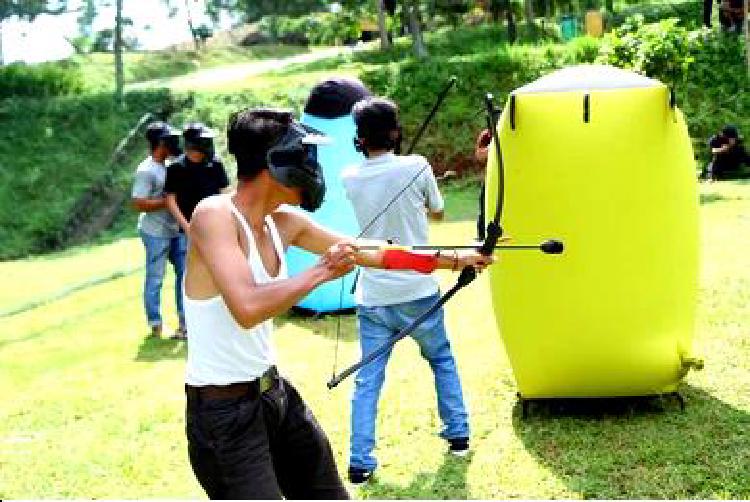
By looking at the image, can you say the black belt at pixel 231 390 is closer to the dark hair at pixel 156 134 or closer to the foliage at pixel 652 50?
the dark hair at pixel 156 134

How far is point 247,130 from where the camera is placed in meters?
3.15

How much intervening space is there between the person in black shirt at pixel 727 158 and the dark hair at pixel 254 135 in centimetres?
1429

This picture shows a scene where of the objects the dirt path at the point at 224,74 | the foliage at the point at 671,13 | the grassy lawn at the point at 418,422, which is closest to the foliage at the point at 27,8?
the dirt path at the point at 224,74

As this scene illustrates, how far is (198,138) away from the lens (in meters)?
7.83

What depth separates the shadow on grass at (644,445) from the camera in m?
4.61

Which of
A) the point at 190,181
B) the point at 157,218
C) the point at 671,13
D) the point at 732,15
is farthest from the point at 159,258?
the point at 671,13

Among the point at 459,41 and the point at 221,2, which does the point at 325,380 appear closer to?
the point at 459,41

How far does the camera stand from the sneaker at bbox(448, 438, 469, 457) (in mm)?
5211

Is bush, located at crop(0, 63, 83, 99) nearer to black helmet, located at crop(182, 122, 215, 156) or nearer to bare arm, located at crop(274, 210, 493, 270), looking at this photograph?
black helmet, located at crop(182, 122, 215, 156)

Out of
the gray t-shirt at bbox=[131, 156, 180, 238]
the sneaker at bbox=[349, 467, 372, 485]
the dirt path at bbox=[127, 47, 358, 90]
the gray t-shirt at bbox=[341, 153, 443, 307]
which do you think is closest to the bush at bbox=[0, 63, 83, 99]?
the dirt path at bbox=[127, 47, 358, 90]

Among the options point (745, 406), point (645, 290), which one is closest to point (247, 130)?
point (645, 290)

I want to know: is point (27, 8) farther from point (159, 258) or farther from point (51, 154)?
point (159, 258)

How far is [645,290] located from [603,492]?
1.12 m

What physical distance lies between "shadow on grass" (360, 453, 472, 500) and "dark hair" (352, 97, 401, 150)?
155 cm
